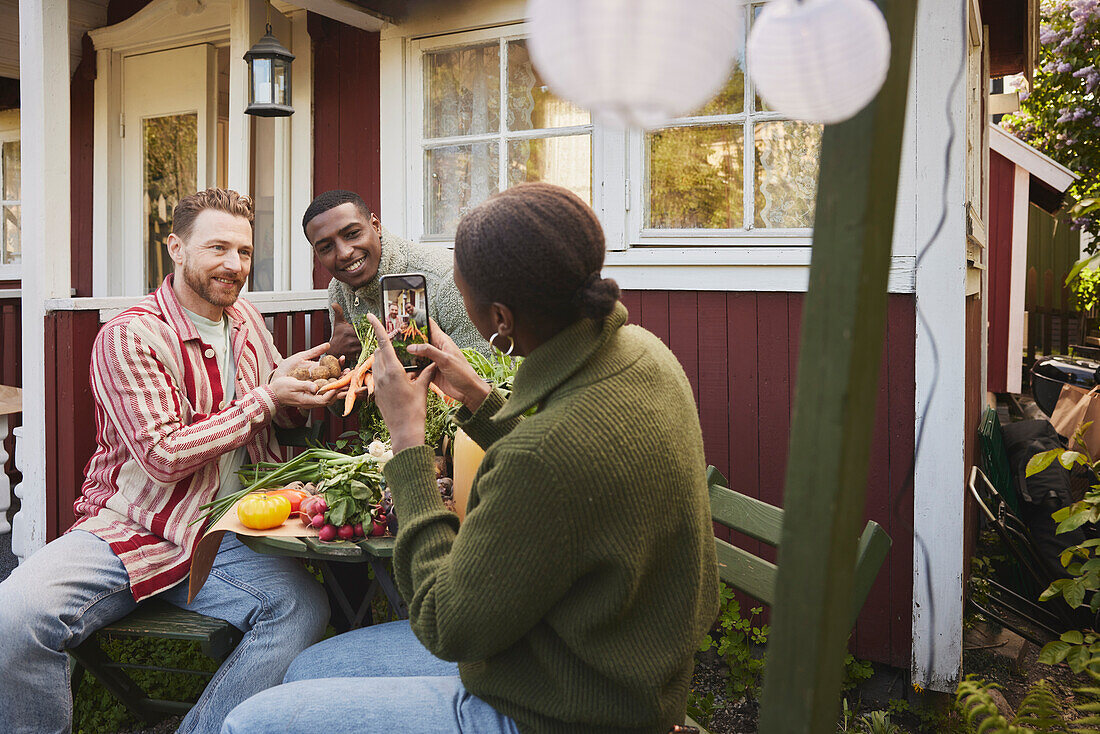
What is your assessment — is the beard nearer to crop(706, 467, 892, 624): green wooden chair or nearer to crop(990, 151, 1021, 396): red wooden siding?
crop(706, 467, 892, 624): green wooden chair

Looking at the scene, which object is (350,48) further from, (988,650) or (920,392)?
(988,650)

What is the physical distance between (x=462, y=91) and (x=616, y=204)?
1.11 meters

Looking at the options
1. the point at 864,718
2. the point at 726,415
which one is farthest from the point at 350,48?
the point at 864,718

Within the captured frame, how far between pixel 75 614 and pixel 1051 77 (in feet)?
35.7

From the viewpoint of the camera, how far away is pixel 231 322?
308 cm

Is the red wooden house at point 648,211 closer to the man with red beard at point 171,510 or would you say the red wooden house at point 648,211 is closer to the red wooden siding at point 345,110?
the red wooden siding at point 345,110

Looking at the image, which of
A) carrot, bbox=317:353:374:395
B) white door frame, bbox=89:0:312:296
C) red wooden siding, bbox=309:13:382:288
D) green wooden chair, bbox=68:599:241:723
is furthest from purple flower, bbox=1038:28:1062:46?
green wooden chair, bbox=68:599:241:723

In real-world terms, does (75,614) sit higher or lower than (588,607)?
lower

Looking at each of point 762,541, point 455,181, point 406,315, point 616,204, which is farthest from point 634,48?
point 455,181

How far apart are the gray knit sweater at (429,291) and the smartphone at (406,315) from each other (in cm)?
91

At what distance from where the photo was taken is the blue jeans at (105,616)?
2400 mm

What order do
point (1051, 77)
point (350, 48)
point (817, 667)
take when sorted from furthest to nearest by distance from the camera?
point (1051, 77), point (350, 48), point (817, 667)

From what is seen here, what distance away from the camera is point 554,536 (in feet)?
4.49

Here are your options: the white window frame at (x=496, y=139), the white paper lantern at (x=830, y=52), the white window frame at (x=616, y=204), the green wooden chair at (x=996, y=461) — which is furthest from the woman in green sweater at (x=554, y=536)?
the green wooden chair at (x=996, y=461)
